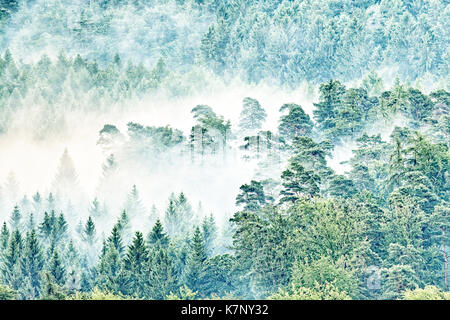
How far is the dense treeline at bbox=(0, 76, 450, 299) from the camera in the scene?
9262 centimetres

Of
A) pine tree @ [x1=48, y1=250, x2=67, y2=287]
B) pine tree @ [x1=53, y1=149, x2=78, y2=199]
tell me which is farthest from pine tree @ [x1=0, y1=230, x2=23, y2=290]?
pine tree @ [x1=53, y1=149, x2=78, y2=199]

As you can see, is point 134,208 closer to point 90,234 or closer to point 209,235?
point 90,234

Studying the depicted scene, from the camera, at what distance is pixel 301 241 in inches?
3755

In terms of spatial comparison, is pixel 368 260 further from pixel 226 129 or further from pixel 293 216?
pixel 226 129

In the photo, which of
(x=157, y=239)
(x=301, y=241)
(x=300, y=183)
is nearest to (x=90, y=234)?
(x=157, y=239)

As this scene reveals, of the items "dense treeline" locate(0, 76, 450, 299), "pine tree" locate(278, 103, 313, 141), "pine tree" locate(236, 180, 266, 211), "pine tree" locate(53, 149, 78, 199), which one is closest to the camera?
"dense treeline" locate(0, 76, 450, 299)

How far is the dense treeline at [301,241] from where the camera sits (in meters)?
92.6

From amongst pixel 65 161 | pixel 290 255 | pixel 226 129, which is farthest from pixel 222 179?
pixel 290 255

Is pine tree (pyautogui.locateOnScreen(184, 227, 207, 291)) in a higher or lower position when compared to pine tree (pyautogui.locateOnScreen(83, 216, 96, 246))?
lower

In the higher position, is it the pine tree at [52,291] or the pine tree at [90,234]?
the pine tree at [90,234]

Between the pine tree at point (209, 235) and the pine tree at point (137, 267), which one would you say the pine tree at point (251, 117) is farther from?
the pine tree at point (137, 267)

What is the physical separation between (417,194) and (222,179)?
7290cm

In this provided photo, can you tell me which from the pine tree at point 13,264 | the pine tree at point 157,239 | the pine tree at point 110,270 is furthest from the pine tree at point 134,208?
the pine tree at point 110,270

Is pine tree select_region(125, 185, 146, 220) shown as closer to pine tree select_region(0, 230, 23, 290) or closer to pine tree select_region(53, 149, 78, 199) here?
pine tree select_region(53, 149, 78, 199)
